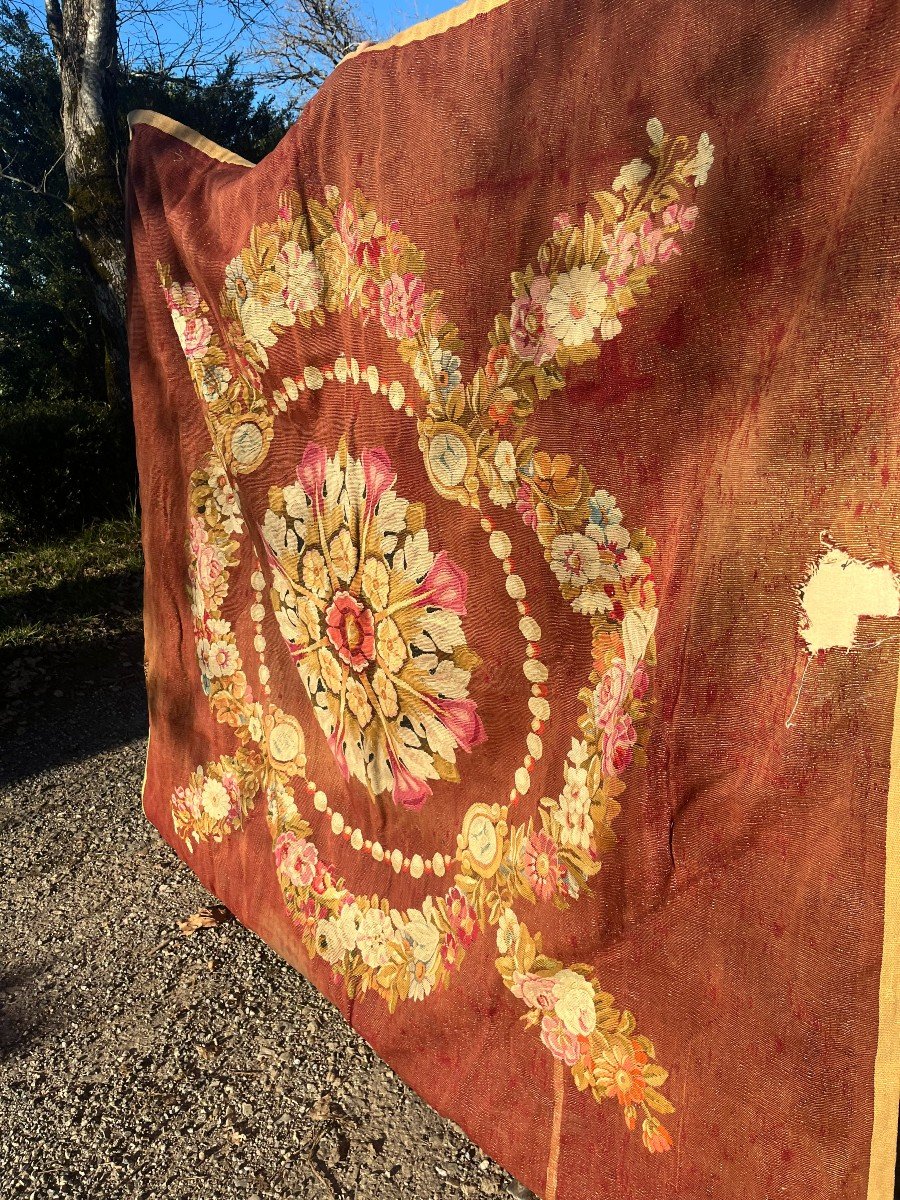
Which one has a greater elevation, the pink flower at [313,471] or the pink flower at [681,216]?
the pink flower at [681,216]

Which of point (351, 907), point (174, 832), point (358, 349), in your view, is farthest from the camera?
point (174, 832)

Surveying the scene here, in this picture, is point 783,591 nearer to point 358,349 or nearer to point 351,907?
point 358,349

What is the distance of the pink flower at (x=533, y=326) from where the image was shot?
147cm

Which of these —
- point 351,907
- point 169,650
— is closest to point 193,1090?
point 351,907

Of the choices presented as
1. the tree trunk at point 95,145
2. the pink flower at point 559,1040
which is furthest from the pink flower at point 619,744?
the tree trunk at point 95,145

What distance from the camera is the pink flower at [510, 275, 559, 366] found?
1471 mm

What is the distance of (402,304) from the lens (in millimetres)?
1729

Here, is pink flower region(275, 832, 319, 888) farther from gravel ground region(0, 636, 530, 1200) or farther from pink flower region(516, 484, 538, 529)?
pink flower region(516, 484, 538, 529)

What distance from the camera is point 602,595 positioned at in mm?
1449

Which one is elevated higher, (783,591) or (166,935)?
(783,591)

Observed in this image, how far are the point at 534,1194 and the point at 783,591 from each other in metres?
1.18

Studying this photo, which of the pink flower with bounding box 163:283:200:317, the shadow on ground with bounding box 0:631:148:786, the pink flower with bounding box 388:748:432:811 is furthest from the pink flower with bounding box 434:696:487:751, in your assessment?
the shadow on ground with bounding box 0:631:148:786

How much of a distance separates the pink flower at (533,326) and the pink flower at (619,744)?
588 mm

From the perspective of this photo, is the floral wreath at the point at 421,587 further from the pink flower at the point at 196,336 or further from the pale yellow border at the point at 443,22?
the pale yellow border at the point at 443,22
